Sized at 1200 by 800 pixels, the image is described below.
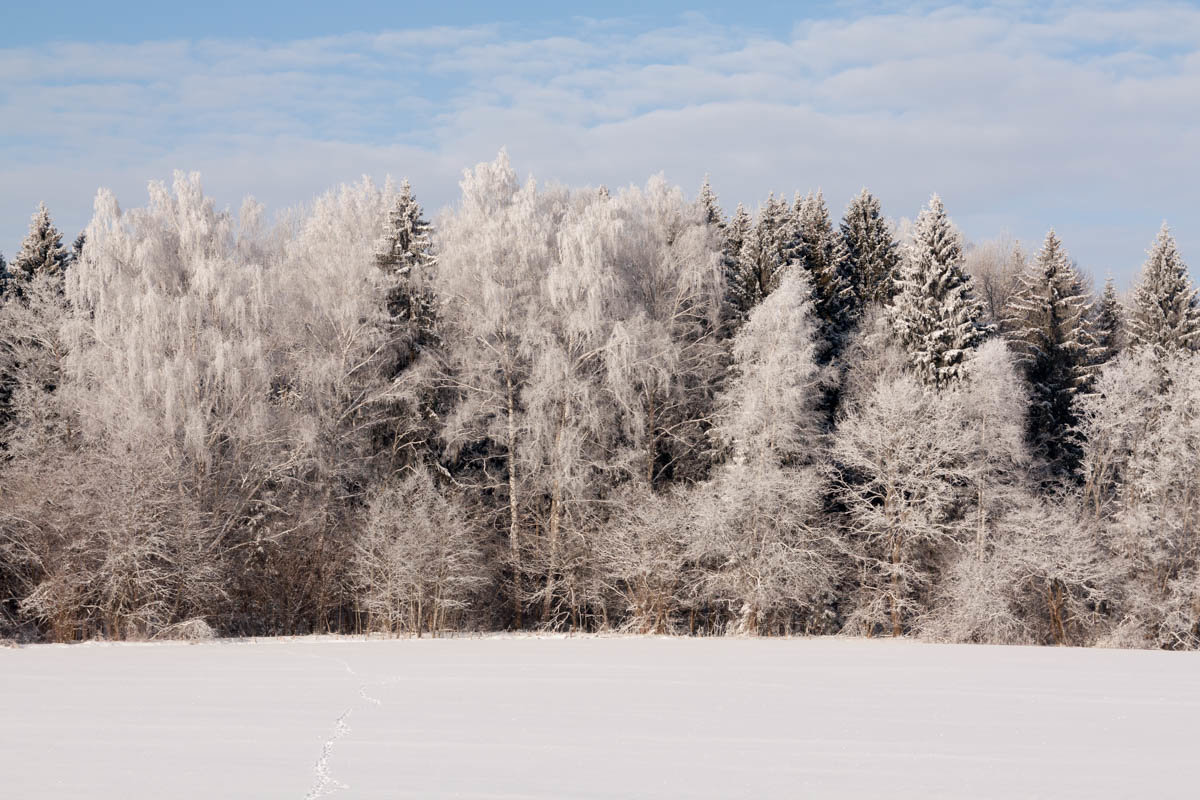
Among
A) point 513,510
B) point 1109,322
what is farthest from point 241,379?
point 1109,322

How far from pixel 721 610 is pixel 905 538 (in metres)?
6.36

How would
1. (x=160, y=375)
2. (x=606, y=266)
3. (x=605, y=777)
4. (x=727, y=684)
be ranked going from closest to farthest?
(x=605, y=777)
(x=727, y=684)
(x=160, y=375)
(x=606, y=266)

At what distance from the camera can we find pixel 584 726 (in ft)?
48.1

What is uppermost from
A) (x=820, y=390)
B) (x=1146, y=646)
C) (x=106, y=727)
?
(x=820, y=390)

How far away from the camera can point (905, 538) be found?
3338 centimetres

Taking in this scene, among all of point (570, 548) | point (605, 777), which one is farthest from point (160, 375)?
point (605, 777)

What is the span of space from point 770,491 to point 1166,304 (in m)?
17.4

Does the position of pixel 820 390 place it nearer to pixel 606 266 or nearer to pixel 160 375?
pixel 606 266

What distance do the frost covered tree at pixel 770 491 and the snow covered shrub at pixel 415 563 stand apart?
6.65 metres

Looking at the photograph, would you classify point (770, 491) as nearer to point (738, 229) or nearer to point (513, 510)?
point (513, 510)

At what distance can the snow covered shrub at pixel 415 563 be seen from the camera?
31.4 metres

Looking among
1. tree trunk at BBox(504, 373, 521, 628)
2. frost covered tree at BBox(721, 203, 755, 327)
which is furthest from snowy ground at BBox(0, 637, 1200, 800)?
frost covered tree at BBox(721, 203, 755, 327)

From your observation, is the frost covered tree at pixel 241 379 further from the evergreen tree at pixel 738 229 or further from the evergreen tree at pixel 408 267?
the evergreen tree at pixel 738 229

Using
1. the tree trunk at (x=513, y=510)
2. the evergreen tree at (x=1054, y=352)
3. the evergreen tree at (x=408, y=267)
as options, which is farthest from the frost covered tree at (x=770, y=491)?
the evergreen tree at (x=408, y=267)
